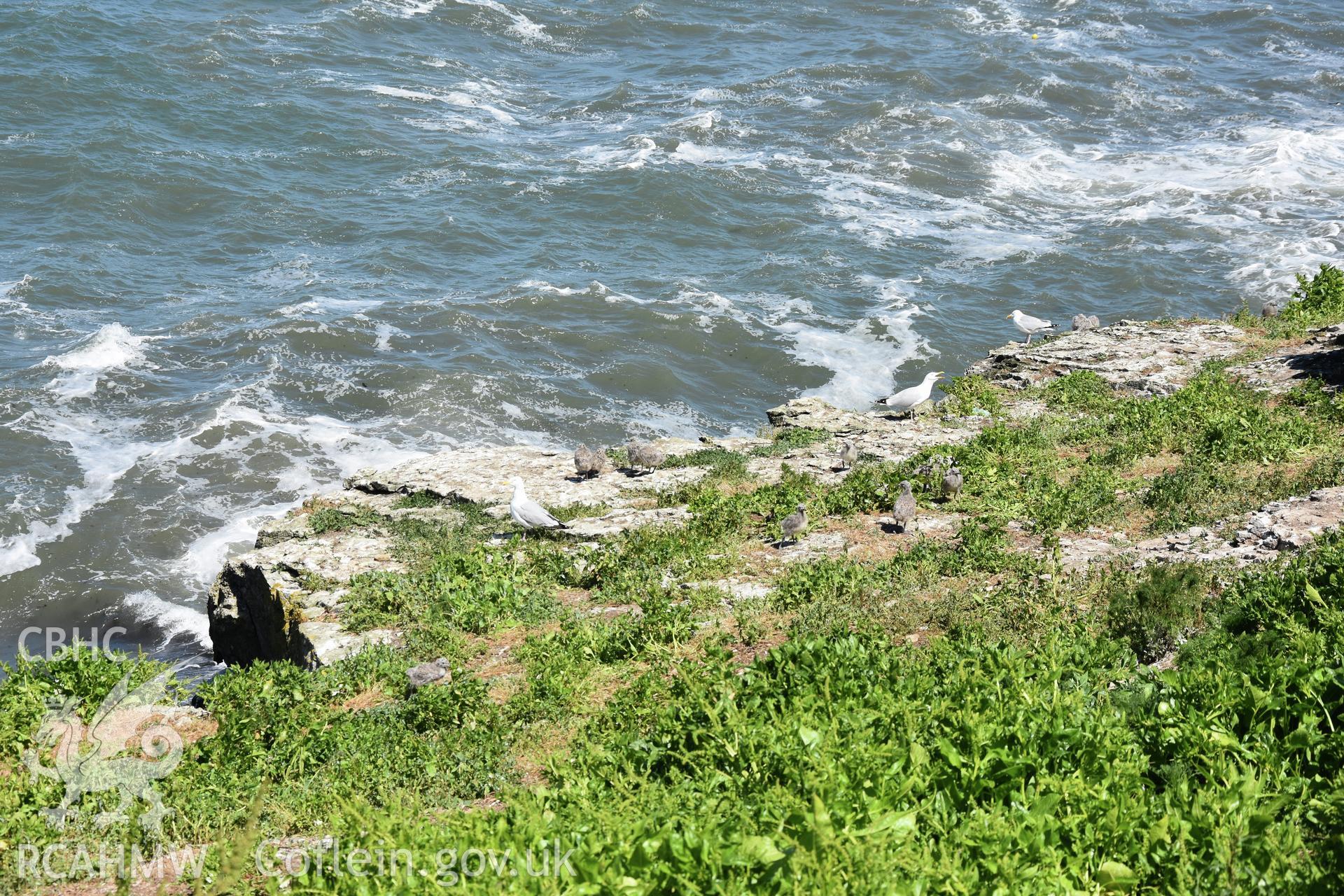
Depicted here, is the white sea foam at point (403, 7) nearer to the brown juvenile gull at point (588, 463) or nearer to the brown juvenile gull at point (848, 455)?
the brown juvenile gull at point (588, 463)

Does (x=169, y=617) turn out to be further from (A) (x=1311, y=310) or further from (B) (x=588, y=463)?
(A) (x=1311, y=310)

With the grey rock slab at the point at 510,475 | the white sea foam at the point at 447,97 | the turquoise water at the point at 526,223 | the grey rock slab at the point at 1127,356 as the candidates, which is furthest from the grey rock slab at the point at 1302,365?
the white sea foam at the point at 447,97

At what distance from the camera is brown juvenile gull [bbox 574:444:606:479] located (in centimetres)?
1728

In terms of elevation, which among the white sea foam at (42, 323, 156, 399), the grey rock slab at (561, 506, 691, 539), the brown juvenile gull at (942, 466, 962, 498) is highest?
the brown juvenile gull at (942, 466, 962, 498)

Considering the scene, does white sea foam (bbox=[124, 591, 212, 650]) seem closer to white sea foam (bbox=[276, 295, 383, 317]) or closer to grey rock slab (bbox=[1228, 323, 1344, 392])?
white sea foam (bbox=[276, 295, 383, 317])

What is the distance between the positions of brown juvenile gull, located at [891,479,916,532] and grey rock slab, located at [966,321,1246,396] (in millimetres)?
7665

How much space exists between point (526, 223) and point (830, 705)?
27.8m

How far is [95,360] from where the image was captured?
82.8 ft

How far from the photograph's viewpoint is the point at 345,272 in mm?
30125

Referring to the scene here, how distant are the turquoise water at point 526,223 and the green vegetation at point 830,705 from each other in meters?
8.34

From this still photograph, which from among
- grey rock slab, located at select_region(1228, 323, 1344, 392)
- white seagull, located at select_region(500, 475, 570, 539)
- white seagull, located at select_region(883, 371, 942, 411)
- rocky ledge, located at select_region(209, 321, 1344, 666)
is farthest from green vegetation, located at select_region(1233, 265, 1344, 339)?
white seagull, located at select_region(500, 475, 570, 539)

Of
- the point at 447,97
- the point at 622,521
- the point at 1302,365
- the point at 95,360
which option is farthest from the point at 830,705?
the point at 447,97

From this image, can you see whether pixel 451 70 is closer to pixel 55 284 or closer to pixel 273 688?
pixel 55 284

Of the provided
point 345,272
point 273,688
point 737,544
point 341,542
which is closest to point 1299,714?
point 737,544
